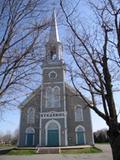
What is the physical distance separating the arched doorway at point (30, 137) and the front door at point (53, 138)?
262 cm

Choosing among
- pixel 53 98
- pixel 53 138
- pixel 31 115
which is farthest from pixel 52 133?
pixel 53 98

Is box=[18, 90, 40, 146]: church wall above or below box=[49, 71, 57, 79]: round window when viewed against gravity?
below

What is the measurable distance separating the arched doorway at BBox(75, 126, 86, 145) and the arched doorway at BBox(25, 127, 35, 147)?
6.84m

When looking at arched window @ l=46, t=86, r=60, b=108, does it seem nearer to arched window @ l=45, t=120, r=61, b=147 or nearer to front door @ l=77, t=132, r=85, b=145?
arched window @ l=45, t=120, r=61, b=147

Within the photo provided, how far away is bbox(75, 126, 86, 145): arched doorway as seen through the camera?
33.2 meters

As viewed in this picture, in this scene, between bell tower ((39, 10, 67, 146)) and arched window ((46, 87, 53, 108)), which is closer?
bell tower ((39, 10, 67, 146))

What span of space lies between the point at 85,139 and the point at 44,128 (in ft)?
21.4

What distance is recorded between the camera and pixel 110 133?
714 cm

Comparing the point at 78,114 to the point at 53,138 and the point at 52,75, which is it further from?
the point at 52,75

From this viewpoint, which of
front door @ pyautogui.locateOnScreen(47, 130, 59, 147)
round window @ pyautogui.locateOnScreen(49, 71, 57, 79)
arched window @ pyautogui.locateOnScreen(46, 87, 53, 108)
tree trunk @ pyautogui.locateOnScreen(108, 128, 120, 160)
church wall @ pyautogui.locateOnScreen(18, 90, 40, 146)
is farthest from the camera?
round window @ pyautogui.locateOnScreen(49, 71, 57, 79)

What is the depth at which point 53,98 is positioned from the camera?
117 ft

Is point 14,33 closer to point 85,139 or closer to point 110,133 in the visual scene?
point 110,133

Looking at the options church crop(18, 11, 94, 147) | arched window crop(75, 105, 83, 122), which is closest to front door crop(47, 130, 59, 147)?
church crop(18, 11, 94, 147)

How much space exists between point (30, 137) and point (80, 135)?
784 centimetres
